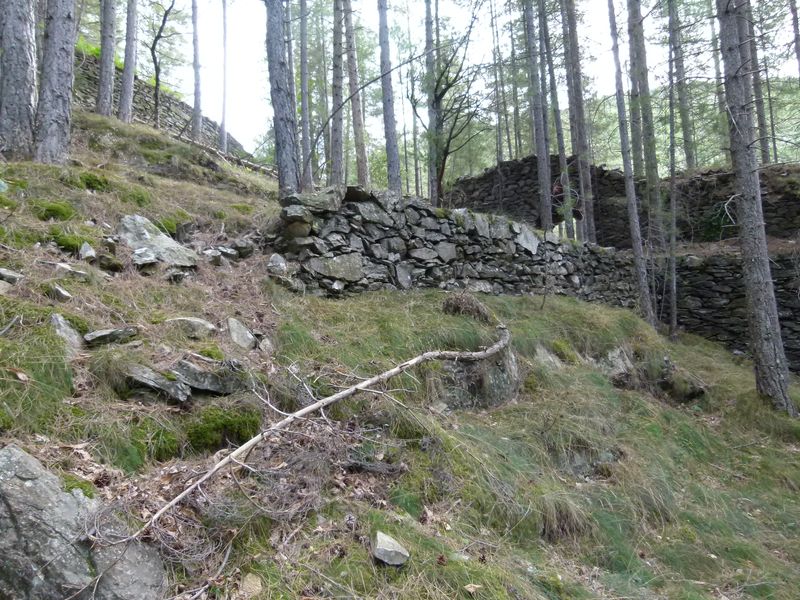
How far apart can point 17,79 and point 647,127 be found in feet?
36.7

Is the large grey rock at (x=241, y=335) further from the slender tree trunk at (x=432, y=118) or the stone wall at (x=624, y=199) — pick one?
the stone wall at (x=624, y=199)

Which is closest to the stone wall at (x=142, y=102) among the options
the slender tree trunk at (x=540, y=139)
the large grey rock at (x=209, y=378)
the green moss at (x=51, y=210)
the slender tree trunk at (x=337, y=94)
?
the slender tree trunk at (x=337, y=94)

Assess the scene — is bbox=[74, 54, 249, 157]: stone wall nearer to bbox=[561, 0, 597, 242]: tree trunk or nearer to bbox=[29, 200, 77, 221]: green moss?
bbox=[29, 200, 77, 221]: green moss

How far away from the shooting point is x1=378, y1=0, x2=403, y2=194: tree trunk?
9.05 meters

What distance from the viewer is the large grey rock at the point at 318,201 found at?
17.6 feet

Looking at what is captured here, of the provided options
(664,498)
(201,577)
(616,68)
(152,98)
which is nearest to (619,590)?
(664,498)

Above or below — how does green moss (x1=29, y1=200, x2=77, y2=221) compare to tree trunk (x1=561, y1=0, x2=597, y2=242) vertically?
below

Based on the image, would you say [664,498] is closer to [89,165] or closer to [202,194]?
[202,194]

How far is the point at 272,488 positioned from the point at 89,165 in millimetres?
5549

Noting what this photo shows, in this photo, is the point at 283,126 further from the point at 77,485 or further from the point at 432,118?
the point at 77,485

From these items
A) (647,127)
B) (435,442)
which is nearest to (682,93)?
(647,127)

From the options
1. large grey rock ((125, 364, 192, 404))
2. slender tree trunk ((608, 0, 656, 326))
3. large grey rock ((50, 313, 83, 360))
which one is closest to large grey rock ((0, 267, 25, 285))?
large grey rock ((50, 313, 83, 360))

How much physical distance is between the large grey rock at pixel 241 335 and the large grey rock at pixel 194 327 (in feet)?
0.45

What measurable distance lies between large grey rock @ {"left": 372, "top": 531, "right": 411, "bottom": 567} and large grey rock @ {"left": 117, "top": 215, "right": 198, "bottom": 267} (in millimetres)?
3231
